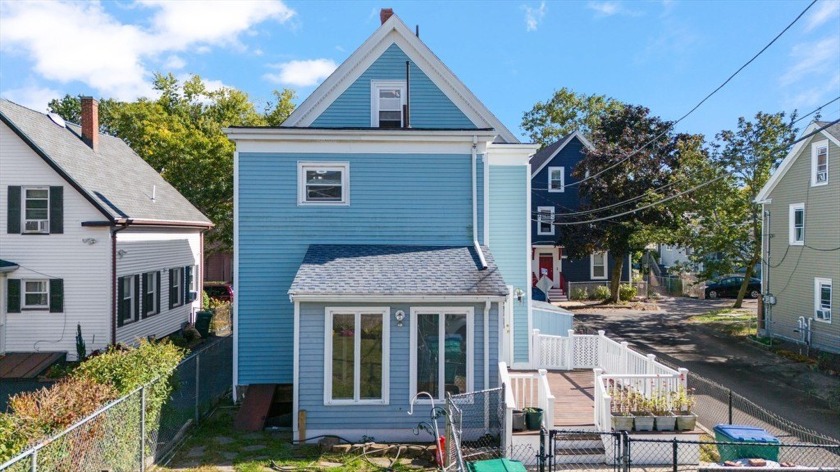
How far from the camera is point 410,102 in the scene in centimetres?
1555

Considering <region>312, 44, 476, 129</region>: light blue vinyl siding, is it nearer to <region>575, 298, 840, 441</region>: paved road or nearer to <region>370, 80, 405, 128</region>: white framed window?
<region>370, 80, 405, 128</region>: white framed window

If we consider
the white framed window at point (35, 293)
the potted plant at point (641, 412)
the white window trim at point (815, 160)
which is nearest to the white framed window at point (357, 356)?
the potted plant at point (641, 412)

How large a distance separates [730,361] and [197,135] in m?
28.0

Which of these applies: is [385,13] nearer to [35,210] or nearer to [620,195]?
[35,210]

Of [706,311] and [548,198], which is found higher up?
[548,198]

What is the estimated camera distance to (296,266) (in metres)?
13.7

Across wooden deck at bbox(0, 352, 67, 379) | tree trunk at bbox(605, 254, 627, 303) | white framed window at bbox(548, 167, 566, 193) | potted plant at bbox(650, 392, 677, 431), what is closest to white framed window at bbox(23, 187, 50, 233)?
wooden deck at bbox(0, 352, 67, 379)

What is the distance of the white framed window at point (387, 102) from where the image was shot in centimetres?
1555

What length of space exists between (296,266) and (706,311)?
25841 mm

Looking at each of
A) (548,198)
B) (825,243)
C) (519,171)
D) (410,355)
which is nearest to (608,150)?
(548,198)

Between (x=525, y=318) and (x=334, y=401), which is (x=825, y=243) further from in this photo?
(x=334, y=401)

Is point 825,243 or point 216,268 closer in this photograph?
point 825,243

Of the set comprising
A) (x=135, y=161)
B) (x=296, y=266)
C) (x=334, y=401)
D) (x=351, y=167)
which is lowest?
(x=334, y=401)

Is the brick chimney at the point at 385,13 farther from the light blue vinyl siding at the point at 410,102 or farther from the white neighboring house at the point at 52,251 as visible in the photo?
the white neighboring house at the point at 52,251
